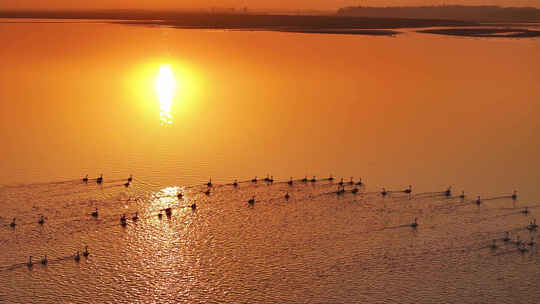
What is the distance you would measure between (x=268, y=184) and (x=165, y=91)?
91.3ft

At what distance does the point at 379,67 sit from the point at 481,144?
3306 cm

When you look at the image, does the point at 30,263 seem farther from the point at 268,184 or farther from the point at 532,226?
the point at 532,226

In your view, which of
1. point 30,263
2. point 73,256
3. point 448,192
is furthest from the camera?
point 448,192

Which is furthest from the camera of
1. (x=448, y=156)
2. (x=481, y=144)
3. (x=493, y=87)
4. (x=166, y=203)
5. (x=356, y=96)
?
(x=493, y=87)

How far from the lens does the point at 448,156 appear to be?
40.6 m

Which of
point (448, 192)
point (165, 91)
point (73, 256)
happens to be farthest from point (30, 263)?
point (165, 91)

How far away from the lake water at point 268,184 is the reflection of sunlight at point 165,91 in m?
0.46

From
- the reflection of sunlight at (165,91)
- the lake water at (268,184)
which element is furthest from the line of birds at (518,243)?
the reflection of sunlight at (165,91)

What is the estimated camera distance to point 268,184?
3478 cm

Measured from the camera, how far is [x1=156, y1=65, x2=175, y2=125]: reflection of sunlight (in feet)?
163

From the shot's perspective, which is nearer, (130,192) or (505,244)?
(505,244)

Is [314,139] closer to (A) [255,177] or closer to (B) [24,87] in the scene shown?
(A) [255,177]

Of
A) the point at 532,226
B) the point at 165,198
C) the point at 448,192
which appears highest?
the point at 448,192

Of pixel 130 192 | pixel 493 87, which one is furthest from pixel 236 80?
pixel 130 192
